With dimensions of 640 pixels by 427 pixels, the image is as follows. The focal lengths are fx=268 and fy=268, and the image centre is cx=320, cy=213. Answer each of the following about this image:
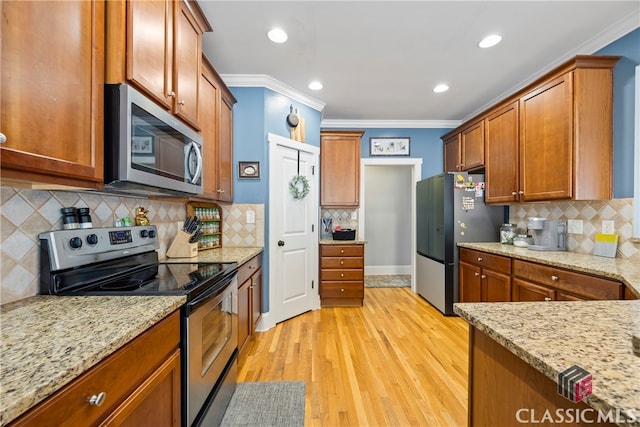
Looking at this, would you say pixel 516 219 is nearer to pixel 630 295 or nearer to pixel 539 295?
pixel 539 295

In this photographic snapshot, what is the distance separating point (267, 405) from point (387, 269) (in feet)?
13.8

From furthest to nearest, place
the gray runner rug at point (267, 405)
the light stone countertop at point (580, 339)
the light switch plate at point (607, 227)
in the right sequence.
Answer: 1. the light switch plate at point (607, 227)
2. the gray runner rug at point (267, 405)
3. the light stone countertop at point (580, 339)

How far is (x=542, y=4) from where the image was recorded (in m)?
1.86

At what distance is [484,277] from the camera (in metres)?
2.77

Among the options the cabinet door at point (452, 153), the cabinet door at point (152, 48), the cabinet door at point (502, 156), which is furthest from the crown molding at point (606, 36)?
the cabinet door at point (152, 48)

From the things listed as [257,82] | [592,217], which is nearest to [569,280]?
[592,217]

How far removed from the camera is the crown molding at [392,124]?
4.18 m

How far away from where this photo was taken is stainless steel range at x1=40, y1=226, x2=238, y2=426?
3.67ft

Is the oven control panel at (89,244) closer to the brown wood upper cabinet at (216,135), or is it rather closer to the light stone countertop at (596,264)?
the brown wood upper cabinet at (216,135)

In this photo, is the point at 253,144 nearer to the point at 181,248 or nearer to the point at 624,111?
the point at 181,248

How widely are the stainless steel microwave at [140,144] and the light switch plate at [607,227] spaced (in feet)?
10.4

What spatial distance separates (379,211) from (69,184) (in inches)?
203

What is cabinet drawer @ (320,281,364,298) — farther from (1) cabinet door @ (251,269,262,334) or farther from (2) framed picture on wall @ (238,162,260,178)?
(2) framed picture on wall @ (238,162,260,178)

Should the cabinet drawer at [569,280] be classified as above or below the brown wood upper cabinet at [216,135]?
below
